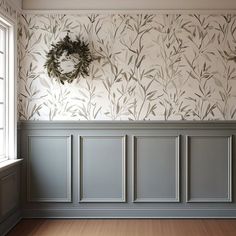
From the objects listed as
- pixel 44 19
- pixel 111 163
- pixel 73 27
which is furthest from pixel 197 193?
pixel 44 19

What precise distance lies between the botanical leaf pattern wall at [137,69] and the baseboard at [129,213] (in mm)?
1039

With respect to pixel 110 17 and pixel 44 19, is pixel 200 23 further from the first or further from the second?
pixel 44 19

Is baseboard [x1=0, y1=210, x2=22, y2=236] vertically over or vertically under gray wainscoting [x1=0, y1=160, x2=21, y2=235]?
under

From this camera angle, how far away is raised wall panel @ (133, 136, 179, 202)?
407cm

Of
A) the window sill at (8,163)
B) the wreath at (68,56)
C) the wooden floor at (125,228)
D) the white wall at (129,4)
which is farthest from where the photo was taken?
the white wall at (129,4)

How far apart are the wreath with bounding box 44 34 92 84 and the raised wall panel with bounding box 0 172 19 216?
1176 mm

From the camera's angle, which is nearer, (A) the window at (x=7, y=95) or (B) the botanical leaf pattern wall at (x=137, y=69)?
(A) the window at (x=7, y=95)

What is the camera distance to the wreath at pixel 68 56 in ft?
12.9

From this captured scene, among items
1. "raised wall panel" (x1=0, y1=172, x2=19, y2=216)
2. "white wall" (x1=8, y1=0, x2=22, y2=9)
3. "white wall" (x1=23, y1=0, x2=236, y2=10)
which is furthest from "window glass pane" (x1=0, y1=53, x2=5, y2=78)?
"raised wall panel" (x1=0, y1=172, x2=19, y2=216)

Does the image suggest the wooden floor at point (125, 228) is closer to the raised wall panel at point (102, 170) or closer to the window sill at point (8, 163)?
the raised wall panel at point (102, 170)

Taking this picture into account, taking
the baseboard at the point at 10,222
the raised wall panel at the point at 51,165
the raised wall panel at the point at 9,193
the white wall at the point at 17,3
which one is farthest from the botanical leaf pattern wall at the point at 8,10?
the baseboard at the point at 10,222

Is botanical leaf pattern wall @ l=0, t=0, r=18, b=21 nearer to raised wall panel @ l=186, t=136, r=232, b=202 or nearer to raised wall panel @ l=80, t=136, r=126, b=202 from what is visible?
raised wall panel @ l=80, t=136, r=126, b=202

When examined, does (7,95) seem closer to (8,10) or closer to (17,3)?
(8,10)

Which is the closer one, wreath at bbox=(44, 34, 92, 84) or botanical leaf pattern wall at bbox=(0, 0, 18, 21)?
botanical leaf pattern wall at bbox=(0, 0, 18, 21)
